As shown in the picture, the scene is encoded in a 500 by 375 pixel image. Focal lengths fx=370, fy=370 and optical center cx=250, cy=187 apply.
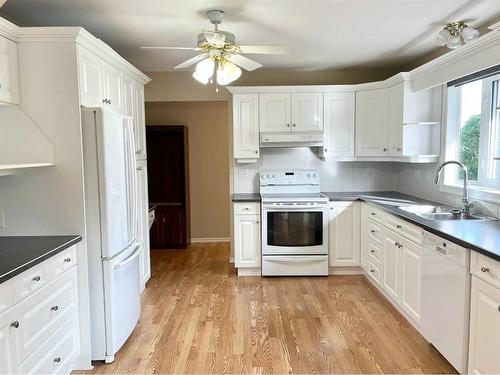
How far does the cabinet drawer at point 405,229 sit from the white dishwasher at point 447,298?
0.11 m

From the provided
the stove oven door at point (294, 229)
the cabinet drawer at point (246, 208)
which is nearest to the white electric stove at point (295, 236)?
the stove oven door at point (294, 229)

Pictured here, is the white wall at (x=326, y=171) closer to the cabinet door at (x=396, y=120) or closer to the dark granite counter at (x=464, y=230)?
the cabinet door at (x=396, y=120)

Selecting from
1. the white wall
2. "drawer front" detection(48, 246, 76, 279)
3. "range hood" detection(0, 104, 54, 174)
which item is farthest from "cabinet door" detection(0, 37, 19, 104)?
the white wall

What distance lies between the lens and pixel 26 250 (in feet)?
6.74

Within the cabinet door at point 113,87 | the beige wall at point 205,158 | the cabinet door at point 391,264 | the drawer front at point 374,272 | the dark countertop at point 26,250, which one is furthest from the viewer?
the beige wall at point 205,158

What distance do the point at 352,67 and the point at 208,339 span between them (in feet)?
11.5

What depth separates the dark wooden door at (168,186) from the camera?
17.8ft

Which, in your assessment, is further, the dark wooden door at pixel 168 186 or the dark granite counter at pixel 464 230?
the dark wooden door at pixel 168 186

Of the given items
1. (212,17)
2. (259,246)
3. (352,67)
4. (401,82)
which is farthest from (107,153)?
(352,67)

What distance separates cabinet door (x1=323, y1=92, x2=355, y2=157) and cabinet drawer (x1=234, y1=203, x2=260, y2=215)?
105 centimetres

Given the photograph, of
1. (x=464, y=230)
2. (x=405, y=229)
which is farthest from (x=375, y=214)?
(x=464, y=230)

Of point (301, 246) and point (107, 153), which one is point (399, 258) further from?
point (107, 153)

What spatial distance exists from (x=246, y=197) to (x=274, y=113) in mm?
1036

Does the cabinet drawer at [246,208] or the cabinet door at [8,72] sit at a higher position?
the cabinet door at [8,72]
